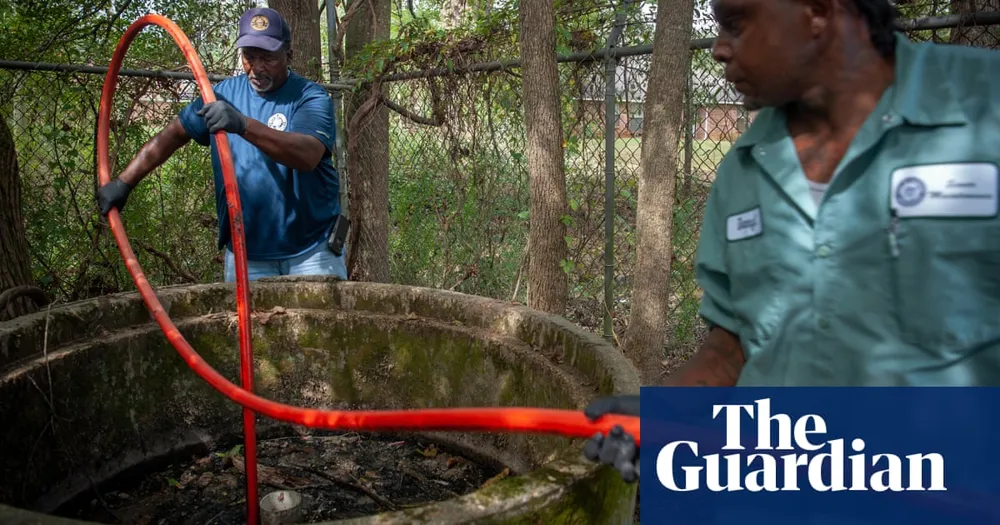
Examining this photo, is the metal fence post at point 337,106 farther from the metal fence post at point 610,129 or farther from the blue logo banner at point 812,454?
the blue logo banner at point 812,454

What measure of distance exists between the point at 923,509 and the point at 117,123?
5.75 meters

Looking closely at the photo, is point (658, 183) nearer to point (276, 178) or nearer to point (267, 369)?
point (276, 178)

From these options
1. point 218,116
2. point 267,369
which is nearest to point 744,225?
point 218,116

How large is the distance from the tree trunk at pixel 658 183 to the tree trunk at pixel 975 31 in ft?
3.56

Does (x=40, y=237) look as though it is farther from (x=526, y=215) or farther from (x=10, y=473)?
(x=526, y=215)

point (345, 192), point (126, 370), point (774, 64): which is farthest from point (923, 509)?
point (345, 192)

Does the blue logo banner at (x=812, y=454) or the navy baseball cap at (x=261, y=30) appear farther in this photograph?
the navy baseball cap at (x=261, y=30)

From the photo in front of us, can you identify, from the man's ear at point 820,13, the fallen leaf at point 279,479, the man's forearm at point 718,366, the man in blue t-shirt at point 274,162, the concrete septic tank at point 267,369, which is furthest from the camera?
the man in blue t-shirt at point 274,162

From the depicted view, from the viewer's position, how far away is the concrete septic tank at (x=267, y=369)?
2.75 meters

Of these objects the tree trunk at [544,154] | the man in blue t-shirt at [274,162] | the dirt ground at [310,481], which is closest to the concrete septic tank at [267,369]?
the dirt ground at [310,481]

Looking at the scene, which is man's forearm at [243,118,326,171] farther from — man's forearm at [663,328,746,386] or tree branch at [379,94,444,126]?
man's forearm at [663,328,746,386]

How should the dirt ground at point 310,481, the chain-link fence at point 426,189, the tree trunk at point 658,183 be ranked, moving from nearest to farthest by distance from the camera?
the dirt ground at point 310,481 < the tree trunk at point 658,183 < the chain-link fence at point 426,189

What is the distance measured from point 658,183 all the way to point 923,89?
2355 millimetres

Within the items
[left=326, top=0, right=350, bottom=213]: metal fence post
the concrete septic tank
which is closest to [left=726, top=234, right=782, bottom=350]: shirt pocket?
the concrete septic tank
